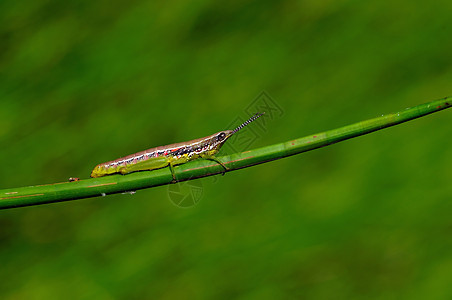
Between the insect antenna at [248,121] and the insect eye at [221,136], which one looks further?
the insect eye at [221,136]

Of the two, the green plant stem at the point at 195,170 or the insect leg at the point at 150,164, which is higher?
the insect leg at the point at 150,164

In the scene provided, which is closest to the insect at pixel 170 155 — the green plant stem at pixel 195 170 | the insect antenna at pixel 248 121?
the insect antenna at pixel 248 121

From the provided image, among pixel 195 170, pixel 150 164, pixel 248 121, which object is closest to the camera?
pixel 195 170

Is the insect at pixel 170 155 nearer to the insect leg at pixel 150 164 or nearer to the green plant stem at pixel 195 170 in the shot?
the insect leg at pixel 150 164

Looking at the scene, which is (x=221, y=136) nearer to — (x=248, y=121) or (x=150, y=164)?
(x=248, y=121)

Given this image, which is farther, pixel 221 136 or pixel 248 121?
pixel 221 136

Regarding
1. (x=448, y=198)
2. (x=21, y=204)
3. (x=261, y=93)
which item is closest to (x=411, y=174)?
(x=448, y=198)

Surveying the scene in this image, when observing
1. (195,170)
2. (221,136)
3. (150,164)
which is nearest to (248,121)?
(221,136)
